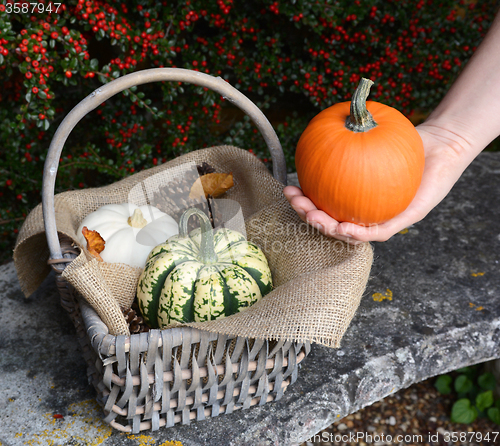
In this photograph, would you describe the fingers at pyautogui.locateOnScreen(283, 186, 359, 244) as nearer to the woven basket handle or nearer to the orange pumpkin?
the orange pumpkin

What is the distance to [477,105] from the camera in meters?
1.30

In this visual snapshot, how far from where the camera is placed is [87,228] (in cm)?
127

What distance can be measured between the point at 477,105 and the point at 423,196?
38 centimetres

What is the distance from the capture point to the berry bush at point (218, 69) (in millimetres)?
1880

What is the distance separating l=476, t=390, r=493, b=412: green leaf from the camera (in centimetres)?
168

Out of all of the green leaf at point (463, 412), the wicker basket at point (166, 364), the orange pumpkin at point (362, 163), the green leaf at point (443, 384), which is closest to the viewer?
the wicker basket at point (166, 364)

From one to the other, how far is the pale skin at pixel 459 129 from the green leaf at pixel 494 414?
0.99m

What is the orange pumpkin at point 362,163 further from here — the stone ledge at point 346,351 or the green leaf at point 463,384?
the green leaf at point 463,384

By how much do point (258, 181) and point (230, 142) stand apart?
885 millimetres

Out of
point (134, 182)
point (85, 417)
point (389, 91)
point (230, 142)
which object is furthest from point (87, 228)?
point (389, 91)

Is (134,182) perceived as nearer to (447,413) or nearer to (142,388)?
(142,388)

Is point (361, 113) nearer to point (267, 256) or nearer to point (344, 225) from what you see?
point (344, 225)

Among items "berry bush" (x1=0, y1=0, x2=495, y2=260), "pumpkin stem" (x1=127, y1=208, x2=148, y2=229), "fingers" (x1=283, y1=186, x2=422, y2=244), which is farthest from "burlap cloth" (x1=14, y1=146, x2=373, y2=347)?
"berry bush" (x1=0, y1=0, x2=495, y2=260)

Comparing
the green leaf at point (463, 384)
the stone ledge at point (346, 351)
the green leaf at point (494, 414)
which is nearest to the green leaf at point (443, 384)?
the green leaf at point (463, 384)
